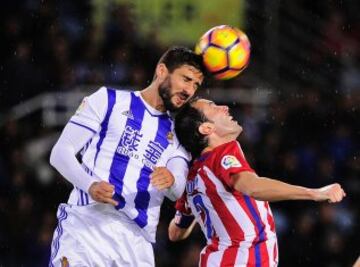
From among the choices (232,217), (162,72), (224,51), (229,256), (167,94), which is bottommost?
(229,256)

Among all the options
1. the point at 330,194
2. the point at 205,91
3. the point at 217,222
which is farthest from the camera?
the point at 205,91

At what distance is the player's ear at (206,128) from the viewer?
6035mm

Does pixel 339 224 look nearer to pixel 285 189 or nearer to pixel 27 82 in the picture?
pixel 27 82

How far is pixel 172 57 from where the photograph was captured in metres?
6.27

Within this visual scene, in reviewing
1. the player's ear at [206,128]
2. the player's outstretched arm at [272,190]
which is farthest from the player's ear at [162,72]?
the player's outstretched arm at [272,190]

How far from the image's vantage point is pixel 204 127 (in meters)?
6.04

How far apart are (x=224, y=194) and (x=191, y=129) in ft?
1.55

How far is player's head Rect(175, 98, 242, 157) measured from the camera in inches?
238

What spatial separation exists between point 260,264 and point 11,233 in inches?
196

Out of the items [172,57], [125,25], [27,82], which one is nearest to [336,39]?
[125,25]

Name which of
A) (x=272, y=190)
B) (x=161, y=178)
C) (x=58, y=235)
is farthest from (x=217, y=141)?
(x=58, y=235)

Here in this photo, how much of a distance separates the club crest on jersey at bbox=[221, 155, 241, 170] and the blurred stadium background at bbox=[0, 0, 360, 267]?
13.8 ft

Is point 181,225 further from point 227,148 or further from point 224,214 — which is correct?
point 227,148

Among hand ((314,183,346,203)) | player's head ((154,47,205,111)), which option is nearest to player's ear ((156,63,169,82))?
player's head ((154,47,205,111))
